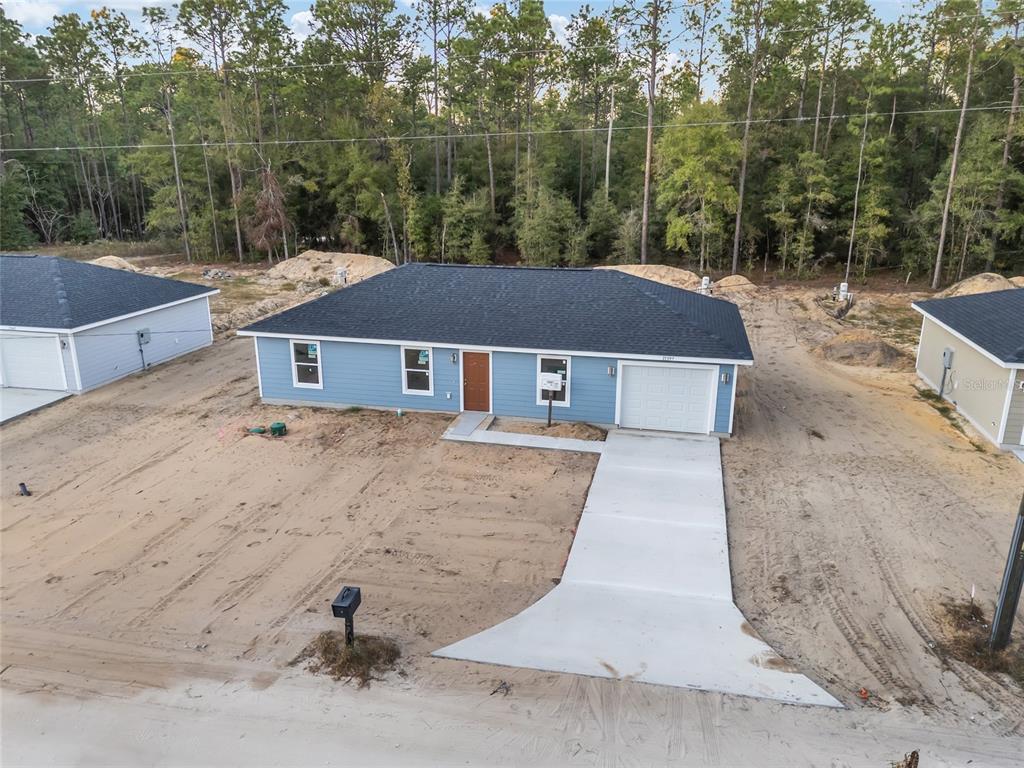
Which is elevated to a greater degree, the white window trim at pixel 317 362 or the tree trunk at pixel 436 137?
the tree trunk at pixel 436 137

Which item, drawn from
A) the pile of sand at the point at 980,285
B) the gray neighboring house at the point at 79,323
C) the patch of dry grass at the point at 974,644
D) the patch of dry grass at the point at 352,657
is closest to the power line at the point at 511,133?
the pile of sand at the point at 980,285

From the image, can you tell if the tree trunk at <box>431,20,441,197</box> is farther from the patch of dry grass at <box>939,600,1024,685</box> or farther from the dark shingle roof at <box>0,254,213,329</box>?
the patch of dry grass at <box>939,600,1024,685</box>

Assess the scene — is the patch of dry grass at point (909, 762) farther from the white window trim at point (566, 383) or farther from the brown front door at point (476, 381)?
the brown front door at point (476, 381)

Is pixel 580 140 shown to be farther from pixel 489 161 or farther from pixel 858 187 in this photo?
pixel 858 187

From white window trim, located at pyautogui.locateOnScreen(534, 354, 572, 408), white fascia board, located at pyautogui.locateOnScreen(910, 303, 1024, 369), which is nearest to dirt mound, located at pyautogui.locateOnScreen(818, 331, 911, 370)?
white fascia board, located at pyautogui.locateOnScreen(910, 303, 1024, 369)

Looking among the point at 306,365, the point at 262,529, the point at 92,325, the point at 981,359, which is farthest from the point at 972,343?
the point at 92,325

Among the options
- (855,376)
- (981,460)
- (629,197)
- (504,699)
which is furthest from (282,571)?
(629,197)
